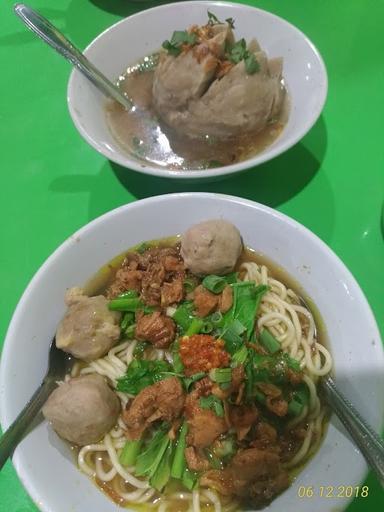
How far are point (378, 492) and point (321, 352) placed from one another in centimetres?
48

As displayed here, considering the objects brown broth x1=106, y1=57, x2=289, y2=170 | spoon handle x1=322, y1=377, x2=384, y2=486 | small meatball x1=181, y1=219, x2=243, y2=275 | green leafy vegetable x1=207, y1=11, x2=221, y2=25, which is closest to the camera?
spoon handle x1=322, y1=377, x2=384, y2=486

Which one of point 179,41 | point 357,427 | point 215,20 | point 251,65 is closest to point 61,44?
point 179,41

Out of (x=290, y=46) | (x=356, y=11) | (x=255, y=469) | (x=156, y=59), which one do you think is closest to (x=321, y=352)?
(x=255, y=469)

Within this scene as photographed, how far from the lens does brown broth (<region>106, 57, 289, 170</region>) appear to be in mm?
2223

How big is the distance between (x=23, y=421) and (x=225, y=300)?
76 centimetres

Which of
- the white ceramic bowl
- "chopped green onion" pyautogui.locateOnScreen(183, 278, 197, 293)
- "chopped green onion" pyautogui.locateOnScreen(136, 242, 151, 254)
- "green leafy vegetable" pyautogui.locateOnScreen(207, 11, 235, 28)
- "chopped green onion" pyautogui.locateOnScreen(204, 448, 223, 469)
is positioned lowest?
"chopped green onion" pyautogui.locateOnScreen(204, 448, 223, 469)

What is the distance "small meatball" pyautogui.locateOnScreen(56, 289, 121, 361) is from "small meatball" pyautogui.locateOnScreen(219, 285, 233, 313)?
0.38 m

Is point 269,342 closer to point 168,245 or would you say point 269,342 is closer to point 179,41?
point 168,245

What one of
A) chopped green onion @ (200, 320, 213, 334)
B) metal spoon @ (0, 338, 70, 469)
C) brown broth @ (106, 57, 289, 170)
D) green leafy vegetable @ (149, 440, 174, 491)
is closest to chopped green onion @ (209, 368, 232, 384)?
chopped green onion @ (200, 320, 213, 334)

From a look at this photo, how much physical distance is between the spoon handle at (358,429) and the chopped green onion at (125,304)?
2.32 feet

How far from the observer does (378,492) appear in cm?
156

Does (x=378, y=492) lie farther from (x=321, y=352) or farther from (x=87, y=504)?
(x=87, y=504)

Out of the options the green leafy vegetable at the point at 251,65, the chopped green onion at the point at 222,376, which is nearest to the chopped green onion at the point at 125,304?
the chopped green onion at the point at 222,376
